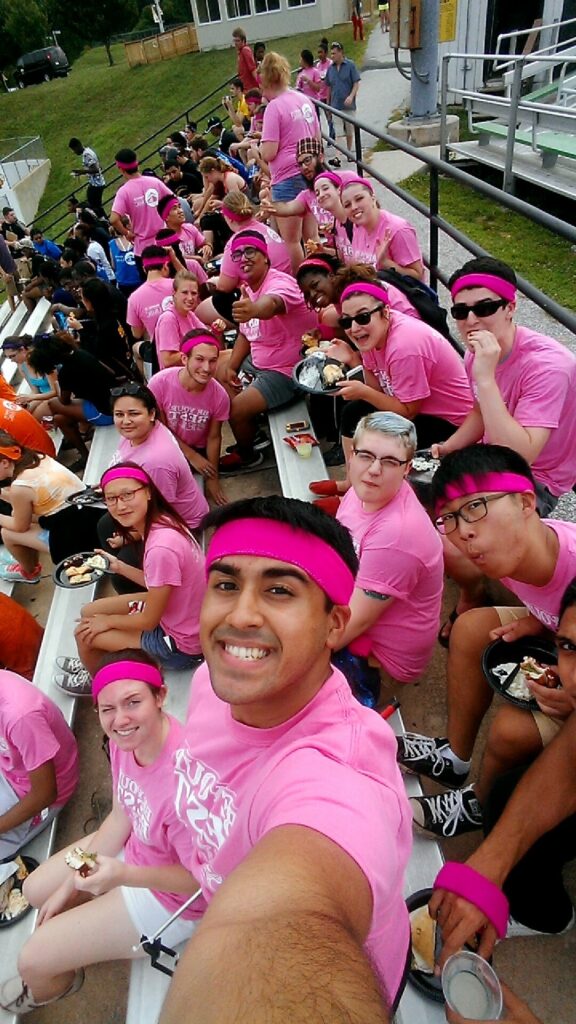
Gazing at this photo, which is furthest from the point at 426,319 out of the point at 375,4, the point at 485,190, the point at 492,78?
the point at 375,4

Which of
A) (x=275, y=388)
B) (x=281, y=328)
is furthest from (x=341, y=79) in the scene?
(x=275, y=388)

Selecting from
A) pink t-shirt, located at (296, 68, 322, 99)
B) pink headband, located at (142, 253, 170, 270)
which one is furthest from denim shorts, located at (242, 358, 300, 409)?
pink t-shirt, located at (296, 68, 322, 99)

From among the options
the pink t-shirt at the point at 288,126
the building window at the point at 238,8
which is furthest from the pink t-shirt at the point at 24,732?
the building window at the point at 238,8

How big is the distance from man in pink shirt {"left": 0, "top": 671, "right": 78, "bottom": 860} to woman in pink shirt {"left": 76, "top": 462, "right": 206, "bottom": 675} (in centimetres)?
50

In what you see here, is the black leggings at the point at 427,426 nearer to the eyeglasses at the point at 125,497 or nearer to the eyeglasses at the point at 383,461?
the eyeglasses at the point at 383,461

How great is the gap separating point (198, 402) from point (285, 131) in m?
3.67

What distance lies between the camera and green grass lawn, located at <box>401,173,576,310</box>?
5901 millimetres

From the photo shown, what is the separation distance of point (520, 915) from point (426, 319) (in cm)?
304

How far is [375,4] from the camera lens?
28.9 meters

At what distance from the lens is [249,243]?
4.53 meters

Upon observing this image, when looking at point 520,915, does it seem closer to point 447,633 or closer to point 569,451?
point 447,633

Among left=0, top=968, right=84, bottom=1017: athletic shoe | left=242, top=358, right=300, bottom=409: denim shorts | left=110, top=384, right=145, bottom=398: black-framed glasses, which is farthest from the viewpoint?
left=242, top=358, right=300, bottom=409: denim shorts

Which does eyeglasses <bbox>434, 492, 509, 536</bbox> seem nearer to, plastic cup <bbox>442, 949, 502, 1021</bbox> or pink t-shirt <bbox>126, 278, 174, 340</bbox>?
plastic cup <bbox>442, 949, 502, 1021</bbox>

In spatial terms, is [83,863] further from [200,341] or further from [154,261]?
[154,261]
